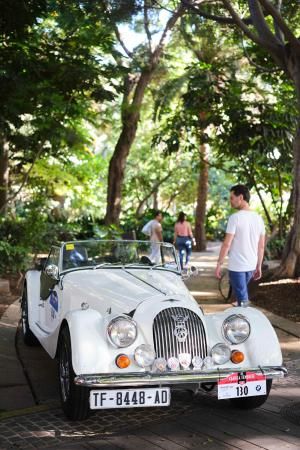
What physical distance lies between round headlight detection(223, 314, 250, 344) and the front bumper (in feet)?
0.98

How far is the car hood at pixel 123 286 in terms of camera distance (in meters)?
5.47

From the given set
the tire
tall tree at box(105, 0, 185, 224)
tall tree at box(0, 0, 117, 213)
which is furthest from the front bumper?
tall tree at box(105, 0, 185, 224)

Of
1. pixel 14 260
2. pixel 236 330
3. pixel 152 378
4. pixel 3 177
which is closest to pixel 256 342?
pixel 236 330

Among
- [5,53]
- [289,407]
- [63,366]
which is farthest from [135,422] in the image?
[5,53]

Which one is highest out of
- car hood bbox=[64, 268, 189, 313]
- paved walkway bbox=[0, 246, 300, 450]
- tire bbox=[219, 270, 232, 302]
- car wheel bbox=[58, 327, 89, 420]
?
car hood bbox=[64, 268, 189, 313]

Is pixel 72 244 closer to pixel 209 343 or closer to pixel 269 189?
pixel 209 343

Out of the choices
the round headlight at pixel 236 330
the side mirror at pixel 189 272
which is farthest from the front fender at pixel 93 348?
the side mirror at pixel 189 272

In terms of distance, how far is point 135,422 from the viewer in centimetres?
489

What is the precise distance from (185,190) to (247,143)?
22.3 metres

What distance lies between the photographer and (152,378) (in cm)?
454

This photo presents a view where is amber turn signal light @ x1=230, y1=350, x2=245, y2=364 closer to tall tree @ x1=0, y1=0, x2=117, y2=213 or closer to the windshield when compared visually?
the windshield

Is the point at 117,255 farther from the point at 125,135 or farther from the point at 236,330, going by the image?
the point at 125,135

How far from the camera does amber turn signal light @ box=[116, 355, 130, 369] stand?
465cm

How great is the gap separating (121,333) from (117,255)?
2.03m
